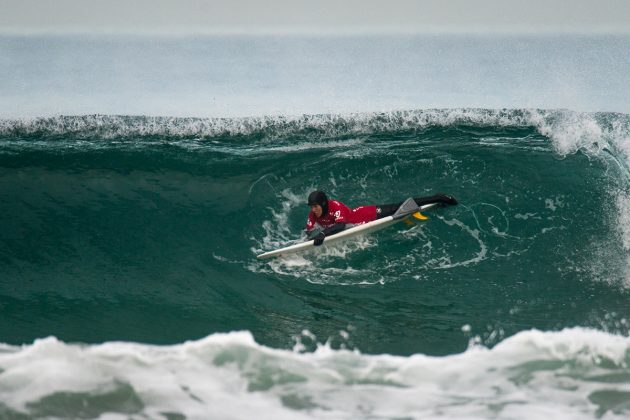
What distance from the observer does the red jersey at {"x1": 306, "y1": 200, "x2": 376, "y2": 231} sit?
9.37 metres

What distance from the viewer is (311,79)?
12812 millimetres

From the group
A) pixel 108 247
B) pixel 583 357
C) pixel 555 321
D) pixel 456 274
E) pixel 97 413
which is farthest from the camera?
pixel 108 247

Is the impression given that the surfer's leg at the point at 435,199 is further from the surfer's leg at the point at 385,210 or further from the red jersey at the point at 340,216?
the red jersey at the point at 340,216

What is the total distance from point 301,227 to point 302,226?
2cm

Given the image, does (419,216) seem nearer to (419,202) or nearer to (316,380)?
(419,202)

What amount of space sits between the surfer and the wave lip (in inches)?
68.6

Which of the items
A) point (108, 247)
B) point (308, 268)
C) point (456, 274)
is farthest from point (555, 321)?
point (108, 247)

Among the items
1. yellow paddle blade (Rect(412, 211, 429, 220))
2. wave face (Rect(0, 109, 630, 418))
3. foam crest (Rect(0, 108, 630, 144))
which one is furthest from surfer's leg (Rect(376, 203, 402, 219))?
foam crest (Rect(0, 108, 630, 144))

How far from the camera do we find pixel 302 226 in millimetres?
10195

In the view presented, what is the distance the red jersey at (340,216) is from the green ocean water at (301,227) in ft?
0.89

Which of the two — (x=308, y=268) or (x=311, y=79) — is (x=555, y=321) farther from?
(x=311, y=79)

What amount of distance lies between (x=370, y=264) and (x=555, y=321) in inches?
85.6

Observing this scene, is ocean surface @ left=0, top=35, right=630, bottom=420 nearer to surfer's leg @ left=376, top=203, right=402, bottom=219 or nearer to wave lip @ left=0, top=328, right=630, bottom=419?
wave lip @ left=0, top=328, right=630, bottom=419

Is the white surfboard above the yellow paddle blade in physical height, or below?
below
